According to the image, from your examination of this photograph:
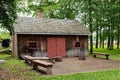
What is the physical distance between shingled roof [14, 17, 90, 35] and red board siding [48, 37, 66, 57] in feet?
2.61

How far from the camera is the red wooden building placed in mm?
20188

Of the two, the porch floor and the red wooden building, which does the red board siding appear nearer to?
the red wooden building

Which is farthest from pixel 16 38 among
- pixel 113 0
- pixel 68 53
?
pixel 113 0

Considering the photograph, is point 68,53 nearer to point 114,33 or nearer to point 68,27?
point 68,27

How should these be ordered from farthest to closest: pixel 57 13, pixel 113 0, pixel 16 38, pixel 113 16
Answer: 1. pixel 57 13
2. pixel 113 0
3. pixel 113 16
4. pixel 16 38

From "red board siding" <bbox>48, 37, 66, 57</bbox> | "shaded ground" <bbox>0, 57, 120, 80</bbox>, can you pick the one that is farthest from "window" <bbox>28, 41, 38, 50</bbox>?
"shaded ground" <bbox>0, 57, 120, 80</bbox>

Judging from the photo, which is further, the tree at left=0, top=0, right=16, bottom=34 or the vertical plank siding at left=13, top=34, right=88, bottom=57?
the vertical plank siding at left=13, top=34, right=88, bottom=57

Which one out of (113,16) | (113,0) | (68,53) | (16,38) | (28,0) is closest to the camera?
(16,38)

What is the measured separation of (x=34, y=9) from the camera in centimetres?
4131

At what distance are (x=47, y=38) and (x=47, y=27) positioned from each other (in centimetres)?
148

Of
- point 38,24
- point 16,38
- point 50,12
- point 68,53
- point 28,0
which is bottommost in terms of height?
point 68,53

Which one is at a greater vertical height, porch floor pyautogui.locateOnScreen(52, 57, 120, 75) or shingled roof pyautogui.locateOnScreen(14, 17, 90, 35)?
shingled roof pyautogui.locateOnScreen(14, 17, 90, 35)

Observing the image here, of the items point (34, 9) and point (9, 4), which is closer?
point (9, 4)

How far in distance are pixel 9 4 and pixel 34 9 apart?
93.6 feet
